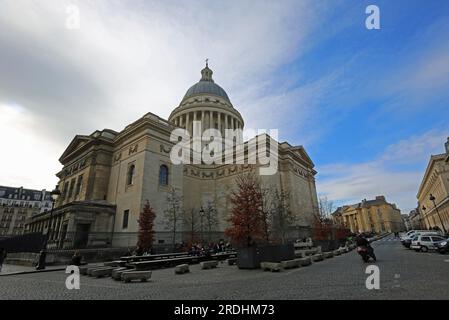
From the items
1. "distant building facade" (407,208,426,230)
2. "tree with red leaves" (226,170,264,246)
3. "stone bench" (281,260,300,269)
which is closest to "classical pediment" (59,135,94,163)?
"tree with red leaves" (226,170,264,246)

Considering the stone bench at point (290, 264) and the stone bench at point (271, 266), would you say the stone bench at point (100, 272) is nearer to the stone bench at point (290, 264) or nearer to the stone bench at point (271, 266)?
the stone bench at point (271, 266)

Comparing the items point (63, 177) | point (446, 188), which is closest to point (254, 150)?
point (63, 177)

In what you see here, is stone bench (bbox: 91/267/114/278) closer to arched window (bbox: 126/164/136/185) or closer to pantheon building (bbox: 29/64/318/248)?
pantheon building (bbox: 29/64/318/248)

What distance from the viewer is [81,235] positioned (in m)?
27.8

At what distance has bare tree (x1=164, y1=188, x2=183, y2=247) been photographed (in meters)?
32.3

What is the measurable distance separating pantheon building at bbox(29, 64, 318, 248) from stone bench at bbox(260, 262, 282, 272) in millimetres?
14204

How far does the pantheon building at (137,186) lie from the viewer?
2938 centimetres

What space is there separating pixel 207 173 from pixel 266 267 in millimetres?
33939

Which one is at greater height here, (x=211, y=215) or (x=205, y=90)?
(x=205, y=90)

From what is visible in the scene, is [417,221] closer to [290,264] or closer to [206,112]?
[206,112]

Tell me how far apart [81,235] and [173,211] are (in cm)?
1079

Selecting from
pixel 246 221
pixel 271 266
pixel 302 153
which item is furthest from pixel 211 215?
pixel 271 266
